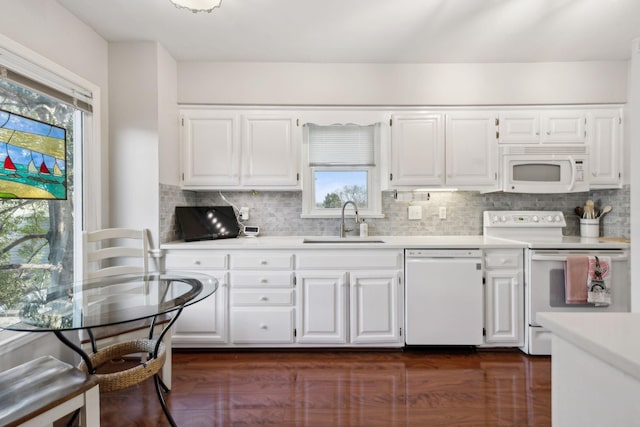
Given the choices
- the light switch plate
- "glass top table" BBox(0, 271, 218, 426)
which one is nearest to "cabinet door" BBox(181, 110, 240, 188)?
"glass top table" BBox(0, 271, 218, 426)

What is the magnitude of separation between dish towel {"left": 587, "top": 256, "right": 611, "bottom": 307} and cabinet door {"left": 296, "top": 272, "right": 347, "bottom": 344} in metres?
1.91

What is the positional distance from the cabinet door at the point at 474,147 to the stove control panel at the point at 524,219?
0.38 meters

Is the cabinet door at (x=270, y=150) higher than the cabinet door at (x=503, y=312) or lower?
higher

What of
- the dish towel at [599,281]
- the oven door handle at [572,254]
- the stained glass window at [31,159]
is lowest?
the dish towel at [599,281]

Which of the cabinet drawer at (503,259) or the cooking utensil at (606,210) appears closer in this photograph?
the cabinet drawer at (503,259)

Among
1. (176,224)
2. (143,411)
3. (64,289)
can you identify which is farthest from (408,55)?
(143,411)

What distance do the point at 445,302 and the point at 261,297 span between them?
4.93 ft

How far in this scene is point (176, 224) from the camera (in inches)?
110

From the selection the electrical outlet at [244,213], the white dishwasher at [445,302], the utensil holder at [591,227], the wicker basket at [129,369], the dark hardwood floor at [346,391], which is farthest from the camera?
the electrical outlet at [244,213]

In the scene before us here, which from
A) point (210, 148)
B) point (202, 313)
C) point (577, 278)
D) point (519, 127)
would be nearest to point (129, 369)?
point (202, 313)

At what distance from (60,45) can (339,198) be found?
244 centimetres

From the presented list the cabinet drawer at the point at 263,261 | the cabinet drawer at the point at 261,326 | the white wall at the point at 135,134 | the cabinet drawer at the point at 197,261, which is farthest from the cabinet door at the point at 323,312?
the white wall at the point at 135,134

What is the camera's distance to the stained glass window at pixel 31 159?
1715mm

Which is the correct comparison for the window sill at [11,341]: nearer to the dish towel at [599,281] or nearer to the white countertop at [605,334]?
the white countertop at [605,334]
